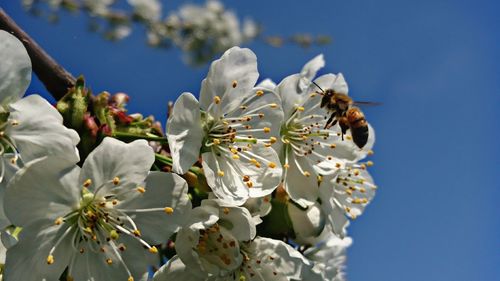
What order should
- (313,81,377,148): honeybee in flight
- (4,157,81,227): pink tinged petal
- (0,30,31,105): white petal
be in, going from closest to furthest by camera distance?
(4,157,81,227): pink tinged petal
(0,30,31,105): white petal
(313,81,377,148): honeybee in flight

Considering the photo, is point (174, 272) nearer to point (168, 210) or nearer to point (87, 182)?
point (168, 210)

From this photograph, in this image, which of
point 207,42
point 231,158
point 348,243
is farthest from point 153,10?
point 231,158

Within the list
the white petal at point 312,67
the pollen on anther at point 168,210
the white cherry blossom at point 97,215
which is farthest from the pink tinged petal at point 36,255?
the white petal at point 312,67

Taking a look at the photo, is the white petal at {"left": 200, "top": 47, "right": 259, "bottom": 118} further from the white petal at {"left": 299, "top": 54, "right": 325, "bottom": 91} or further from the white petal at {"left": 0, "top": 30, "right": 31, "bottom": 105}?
the white petal at {"left": 0, "top": 30, "right": 31, "bottom": 105}

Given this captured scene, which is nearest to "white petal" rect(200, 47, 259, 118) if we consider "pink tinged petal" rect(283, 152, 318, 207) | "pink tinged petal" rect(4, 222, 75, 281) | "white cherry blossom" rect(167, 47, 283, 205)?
"white cherry blossom" rect(167, 47, 283, 205)

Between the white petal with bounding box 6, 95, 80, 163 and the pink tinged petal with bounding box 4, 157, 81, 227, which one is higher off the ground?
the white petal with bounding box 6, 95, 80, 163

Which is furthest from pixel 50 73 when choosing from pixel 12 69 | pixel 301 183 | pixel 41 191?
pixel 301 183

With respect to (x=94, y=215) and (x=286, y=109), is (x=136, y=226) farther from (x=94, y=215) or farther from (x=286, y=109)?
(x=286, y=109)

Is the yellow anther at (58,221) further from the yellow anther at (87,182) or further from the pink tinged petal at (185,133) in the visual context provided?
the pink tinged petal at (185,133)

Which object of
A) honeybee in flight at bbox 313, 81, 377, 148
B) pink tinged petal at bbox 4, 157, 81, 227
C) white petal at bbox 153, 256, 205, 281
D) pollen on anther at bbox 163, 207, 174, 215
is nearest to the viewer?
pink tinged petal at bbox 4, 157, 81, 227
